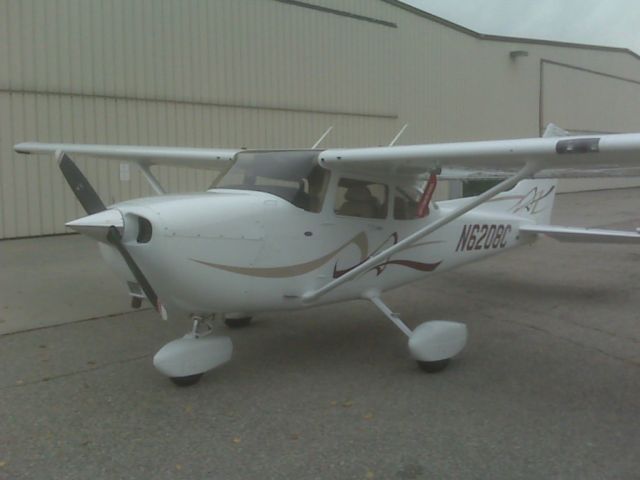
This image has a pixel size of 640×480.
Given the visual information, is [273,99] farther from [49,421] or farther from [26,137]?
[49,421]

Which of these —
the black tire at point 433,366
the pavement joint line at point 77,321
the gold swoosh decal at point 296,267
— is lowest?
the pavement joint line at point 77,321

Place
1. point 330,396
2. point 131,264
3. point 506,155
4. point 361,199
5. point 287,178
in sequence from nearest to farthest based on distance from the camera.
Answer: point 131,264, point 506,155, point 330,396, point 287,178, point 361,199

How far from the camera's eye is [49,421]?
3561mm

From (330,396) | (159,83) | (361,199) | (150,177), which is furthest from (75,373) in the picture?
(159,83)

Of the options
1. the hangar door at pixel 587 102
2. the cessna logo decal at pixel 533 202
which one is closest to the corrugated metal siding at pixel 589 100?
the hangar door at pixel 587 102

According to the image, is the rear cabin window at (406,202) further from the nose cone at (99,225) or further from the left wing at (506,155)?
the nose cone at (99,225)

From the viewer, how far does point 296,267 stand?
4.41 meters

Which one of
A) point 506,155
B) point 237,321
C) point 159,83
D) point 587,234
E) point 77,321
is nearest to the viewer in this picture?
point 506,155

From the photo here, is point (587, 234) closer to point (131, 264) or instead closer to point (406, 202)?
point (406, 202)

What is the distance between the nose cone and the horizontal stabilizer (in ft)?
15.8

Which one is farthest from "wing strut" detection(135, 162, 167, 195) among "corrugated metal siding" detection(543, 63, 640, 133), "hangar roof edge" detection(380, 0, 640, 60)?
"corrugated metal siding" detection(543, 63, 640, 133)

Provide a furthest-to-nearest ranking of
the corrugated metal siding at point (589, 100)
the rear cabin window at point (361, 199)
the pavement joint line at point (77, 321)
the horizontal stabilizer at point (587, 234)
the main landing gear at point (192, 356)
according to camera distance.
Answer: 1. the corrugated metal siding at point (589, 100)
2. the horizontal stabilizer at point (587, 234)
3. the pavement joint line at point (77, 321)
4. the rear cabin window at point (361, 199)
5. the main landing gear at point (192, 356)

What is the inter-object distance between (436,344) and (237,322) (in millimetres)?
2093

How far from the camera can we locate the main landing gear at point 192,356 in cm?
401
